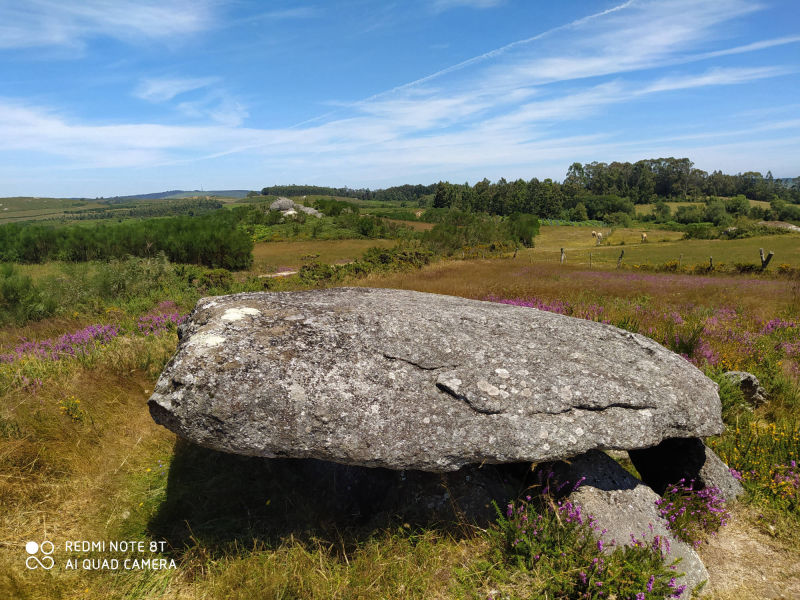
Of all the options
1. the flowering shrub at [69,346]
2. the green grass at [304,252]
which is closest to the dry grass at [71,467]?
the flowering shrub at [69,346]

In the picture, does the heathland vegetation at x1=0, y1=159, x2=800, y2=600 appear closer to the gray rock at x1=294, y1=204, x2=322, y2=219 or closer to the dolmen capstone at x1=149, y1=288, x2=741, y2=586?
the dolmen capstone at x1=149, y1=288, x2=741, y2=586

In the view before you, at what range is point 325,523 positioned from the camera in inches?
171

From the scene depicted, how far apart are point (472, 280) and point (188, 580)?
14.2 m

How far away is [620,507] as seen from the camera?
161 inches

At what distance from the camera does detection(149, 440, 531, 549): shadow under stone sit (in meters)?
4.26

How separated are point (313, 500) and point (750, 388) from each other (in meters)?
7.14

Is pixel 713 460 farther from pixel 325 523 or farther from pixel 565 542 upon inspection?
Answer: pixel 325 523

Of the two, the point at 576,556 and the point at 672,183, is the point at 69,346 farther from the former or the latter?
the point at 672,183

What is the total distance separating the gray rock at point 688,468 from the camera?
4719mm

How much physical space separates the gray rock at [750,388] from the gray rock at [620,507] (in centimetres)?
365

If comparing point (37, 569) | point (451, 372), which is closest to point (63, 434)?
point (37, 569)

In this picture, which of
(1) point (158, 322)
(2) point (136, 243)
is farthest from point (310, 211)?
(1) point (158, 322)

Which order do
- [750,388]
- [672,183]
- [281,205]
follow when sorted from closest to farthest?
[750,388] → [281,205] → [672,183]

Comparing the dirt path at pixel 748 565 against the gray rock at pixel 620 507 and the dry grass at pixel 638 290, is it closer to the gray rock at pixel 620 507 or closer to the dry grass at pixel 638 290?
the gray rock at pixel 620 507
